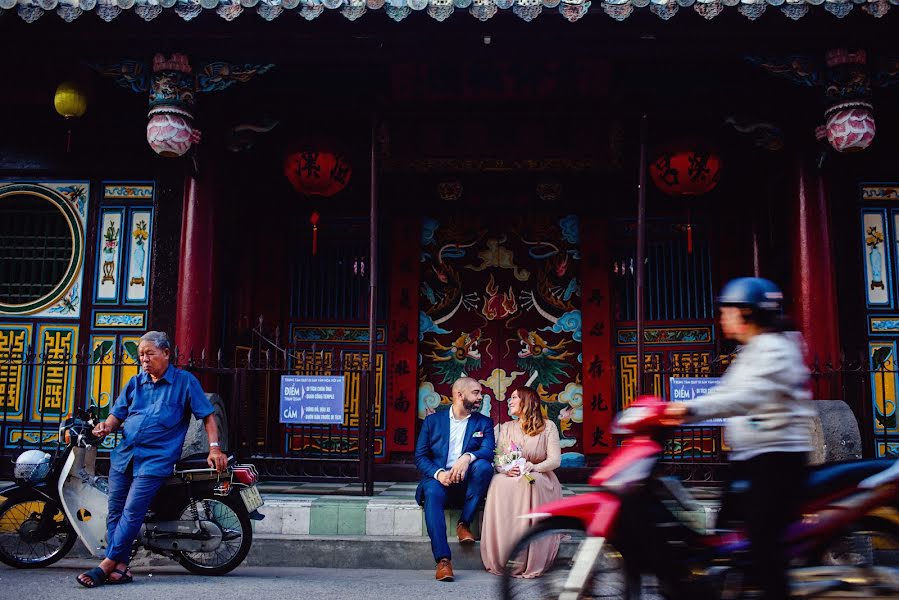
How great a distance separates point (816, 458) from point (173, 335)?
5.97m

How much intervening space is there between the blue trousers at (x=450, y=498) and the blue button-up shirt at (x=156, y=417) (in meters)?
1.65

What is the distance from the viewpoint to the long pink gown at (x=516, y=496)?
5582 millimetres

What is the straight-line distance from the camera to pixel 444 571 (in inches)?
214

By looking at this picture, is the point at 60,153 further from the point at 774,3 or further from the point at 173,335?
the point at 774,3

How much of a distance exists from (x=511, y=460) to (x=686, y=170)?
335 centimetres

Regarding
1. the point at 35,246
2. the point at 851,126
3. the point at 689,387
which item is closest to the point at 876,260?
the point at 851,126

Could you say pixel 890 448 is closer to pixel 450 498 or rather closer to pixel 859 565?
pixel 450 498

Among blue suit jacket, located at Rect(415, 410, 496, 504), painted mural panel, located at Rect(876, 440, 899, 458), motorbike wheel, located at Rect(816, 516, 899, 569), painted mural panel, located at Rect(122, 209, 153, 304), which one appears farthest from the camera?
painted mural panel, located at Rect(122, 209, 153, 304)

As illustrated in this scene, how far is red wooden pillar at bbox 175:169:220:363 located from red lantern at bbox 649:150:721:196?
4245mm

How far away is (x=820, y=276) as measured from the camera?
743 centimetres

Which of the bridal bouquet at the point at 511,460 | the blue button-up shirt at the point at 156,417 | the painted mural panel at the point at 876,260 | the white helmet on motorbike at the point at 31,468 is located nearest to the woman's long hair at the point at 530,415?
the bridal bouquet at the point at 511,460

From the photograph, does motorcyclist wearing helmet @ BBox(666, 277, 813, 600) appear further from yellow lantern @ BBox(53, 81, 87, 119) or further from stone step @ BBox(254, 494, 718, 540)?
yellow lantern @ BBox(53, 81, 87, 119)

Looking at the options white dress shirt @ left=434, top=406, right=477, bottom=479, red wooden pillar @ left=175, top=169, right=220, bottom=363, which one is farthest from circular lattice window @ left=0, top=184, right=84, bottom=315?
white dress shirt @ left=434, top=406, right=477, bottom=479

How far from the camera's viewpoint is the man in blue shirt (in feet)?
16.9
